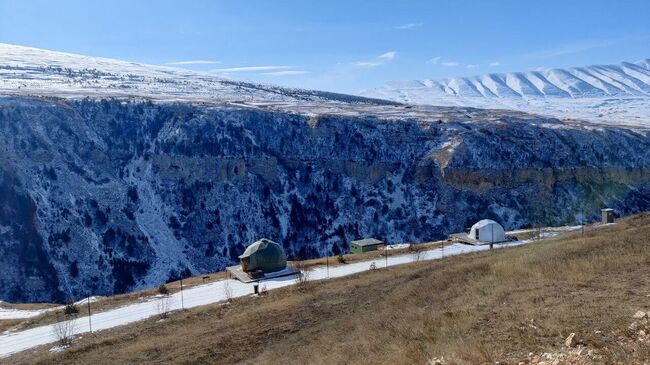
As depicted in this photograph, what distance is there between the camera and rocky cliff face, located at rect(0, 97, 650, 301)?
186ft

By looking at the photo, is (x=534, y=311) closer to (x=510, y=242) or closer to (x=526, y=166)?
(x=510, y=242)

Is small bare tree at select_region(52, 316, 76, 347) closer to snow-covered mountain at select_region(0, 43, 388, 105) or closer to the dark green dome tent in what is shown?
the dark green dome tent

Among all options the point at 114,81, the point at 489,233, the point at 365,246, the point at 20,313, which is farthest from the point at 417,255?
the point at 114,81

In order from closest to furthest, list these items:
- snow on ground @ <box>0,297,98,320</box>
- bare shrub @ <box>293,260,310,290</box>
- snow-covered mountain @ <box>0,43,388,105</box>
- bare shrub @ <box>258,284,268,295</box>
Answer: bare shrub @ <box>258,284,268,295</box>
bare shrub @ <box>293,260,310,290</box>
snow on ground @ <box>0,297,98,320</box>
snow-covered mountain @ <box>0,43,388,105</box>

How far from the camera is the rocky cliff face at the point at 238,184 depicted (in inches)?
2232

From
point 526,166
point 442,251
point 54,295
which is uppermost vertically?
point 526,166

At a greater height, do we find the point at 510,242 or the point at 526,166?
the point at 526,166

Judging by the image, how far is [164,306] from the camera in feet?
111

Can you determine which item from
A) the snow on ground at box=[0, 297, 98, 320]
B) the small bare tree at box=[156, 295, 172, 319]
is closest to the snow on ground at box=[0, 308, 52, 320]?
the snow on ground at box=[0, 297, 98, 320]

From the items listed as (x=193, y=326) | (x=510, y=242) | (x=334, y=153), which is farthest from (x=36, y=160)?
(x=510, y=242)

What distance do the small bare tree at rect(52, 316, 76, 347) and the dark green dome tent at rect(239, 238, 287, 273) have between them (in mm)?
14619

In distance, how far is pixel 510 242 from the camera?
49625 mm

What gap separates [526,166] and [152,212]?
54315 mm

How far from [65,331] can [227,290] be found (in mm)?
11519
